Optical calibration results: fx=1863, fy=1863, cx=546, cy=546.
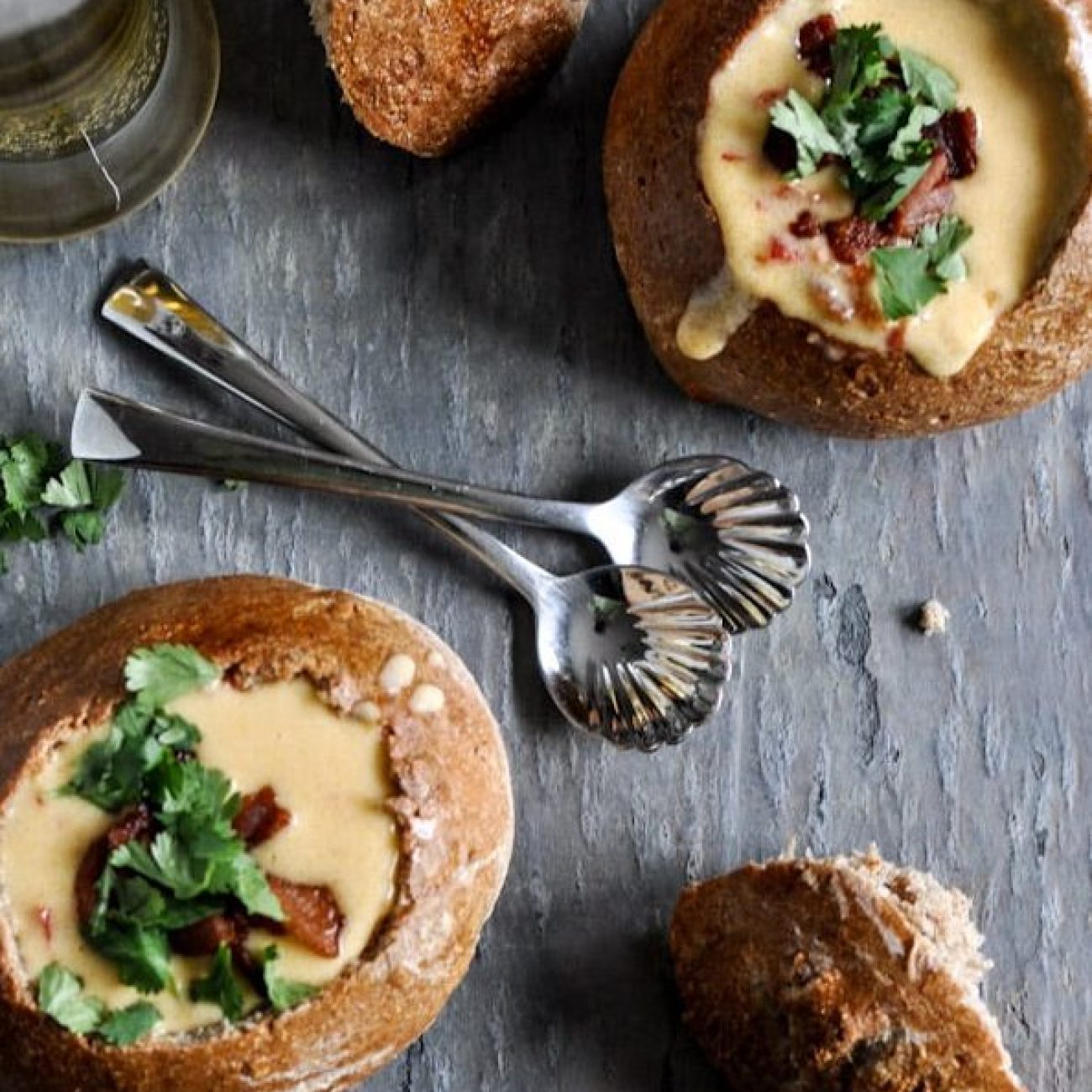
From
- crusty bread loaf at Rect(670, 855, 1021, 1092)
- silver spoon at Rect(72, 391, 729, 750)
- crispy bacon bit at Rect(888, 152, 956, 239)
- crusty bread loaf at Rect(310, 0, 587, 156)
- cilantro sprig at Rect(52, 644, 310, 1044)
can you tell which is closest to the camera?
cilantro sprig at Rect(52, 644, 310, 1044)

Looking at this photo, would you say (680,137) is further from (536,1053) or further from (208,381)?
(536,1053)

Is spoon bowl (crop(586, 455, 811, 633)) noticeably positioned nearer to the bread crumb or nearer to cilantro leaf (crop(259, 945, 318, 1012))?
the bread crumb

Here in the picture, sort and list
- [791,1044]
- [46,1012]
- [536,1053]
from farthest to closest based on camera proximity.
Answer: [536,1053] → [791,1044] → [46,1012]

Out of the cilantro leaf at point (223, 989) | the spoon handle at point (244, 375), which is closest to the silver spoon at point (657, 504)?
the spoon handle at point (244, 375)

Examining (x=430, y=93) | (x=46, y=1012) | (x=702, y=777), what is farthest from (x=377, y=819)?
(x=430, y=93)

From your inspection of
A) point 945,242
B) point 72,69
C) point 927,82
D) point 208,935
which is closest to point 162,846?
point 208,935

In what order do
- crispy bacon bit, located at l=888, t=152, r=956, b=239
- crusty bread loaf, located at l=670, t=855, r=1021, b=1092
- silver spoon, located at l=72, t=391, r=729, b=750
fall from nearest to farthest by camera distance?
crispy bacon bit, located at l=888, t=152, r=956, b=239 < crusty bread loaf, located at l=670, t=855, r=1021, b=1092 < silver spoon, located at l=72, t=391, r=729, b=750

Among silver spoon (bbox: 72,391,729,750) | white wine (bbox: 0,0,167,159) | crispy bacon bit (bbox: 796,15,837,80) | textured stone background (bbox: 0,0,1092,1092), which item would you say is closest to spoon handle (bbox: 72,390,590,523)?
silver spoon (bbox: 72,391,729,750)
